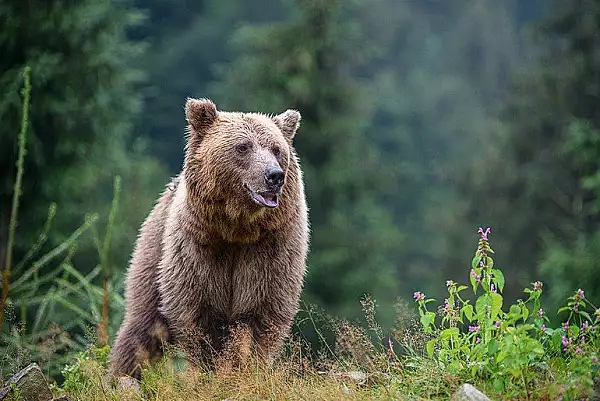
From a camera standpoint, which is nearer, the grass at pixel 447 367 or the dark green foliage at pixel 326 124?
the grass at pixel 447 367

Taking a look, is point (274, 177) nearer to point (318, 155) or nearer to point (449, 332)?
point (449, 332)

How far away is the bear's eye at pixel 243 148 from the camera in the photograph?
6773 millimetres

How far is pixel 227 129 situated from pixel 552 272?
12.6 m

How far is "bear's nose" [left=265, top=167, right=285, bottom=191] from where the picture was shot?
6.53 meters

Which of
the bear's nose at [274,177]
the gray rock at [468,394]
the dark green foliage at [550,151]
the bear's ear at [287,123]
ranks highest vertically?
the dark green foliage at [550,151]

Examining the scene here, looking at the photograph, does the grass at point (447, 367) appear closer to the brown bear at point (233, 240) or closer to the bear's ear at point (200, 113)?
the brown bear at point (233, 240)

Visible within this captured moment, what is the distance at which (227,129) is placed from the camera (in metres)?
6.93

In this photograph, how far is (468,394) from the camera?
4.91 m

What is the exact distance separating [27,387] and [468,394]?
93.1 inches

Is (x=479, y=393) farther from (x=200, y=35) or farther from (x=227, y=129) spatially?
(x=200, y=35)

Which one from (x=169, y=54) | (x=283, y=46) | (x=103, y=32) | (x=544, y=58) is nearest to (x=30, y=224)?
(x=103, y=32)

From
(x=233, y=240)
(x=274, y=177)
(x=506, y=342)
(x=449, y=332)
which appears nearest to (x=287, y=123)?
(x=274, y=177)

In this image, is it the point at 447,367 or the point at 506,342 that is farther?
the point at 447,367

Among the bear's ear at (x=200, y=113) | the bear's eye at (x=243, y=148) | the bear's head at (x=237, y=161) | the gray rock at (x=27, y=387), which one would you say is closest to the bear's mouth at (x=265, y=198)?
the bear's head at (x=237, y=161)
